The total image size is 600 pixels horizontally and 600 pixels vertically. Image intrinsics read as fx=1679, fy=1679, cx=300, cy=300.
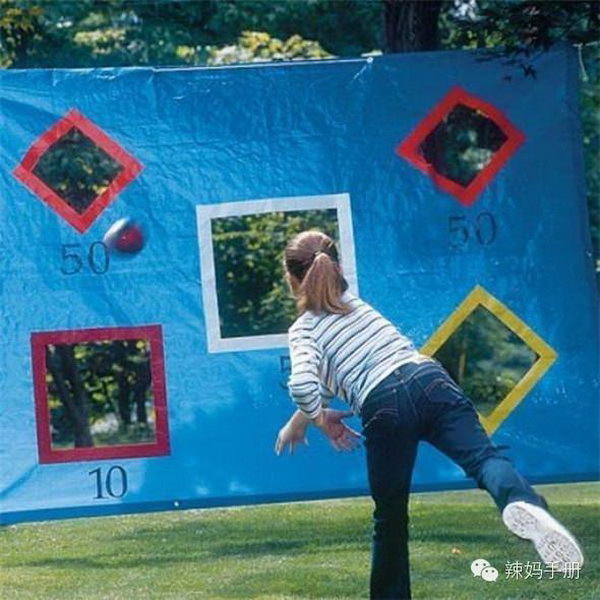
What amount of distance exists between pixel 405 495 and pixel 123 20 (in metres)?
11.7

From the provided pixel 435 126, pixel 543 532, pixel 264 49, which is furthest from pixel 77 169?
pixel 264 49

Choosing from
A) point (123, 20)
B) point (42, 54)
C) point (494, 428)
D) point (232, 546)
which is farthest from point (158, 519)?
point (123, 20)

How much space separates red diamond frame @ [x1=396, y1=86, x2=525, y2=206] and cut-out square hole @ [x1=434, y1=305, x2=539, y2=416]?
42.3 inches

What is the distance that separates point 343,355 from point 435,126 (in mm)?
2536

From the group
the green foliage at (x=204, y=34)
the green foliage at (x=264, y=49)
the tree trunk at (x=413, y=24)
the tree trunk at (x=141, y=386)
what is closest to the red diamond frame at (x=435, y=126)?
the tree trunk at (x=413, y=24)

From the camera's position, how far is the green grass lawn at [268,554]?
654 cm

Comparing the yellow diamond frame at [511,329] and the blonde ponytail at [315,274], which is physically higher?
the blonde ponytail at [315,274]

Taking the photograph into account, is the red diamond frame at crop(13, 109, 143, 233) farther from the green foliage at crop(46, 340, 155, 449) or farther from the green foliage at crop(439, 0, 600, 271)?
the green foliage at crop(46, 340, 155, 449)

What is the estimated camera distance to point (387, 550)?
5691 mm

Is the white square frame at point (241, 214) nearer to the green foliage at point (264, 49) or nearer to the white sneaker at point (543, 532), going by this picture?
the white sneaker at point (543, 532)

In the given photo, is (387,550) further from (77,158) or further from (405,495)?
(77,158)

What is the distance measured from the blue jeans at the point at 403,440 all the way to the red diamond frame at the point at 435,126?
240 centimetres

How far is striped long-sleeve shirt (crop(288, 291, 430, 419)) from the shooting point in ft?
18.5

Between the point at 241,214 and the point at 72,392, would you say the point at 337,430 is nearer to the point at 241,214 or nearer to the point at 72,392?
the point at 241,214
